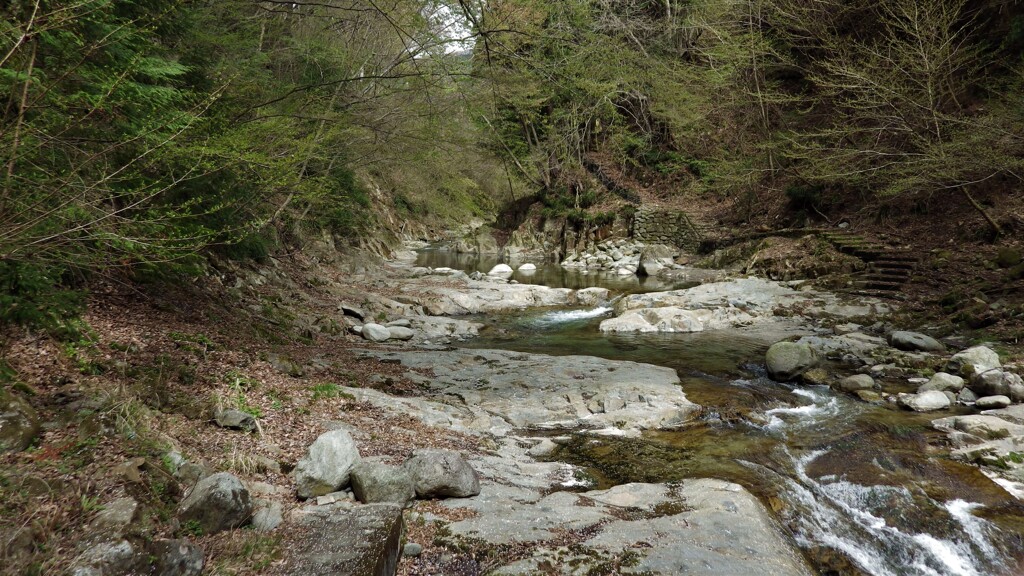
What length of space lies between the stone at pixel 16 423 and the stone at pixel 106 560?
95cm

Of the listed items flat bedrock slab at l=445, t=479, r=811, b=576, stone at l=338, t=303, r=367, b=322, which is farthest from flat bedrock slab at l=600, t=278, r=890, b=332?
flat bedrock slab at l=445, t=479, r=811, b=576

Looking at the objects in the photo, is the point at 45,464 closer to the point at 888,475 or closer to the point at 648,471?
the point at 648,471

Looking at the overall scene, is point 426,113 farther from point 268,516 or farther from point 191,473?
point 268,516

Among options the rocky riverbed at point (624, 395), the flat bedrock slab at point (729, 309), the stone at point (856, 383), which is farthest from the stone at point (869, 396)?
the flat bedrock slab at point (729, 309)

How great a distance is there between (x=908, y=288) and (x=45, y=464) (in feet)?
54.8

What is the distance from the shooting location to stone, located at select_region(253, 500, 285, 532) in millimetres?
3178

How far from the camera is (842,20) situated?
18.9m

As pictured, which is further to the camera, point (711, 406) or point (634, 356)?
point (634, 356)

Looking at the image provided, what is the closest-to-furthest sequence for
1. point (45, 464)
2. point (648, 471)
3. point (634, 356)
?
point (45, 464)
point (648, 471)
point (634, 356)

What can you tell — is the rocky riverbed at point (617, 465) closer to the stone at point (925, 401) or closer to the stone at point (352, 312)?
the stone at point (925, 401)

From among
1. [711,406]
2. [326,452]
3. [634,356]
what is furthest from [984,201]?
[326,452]

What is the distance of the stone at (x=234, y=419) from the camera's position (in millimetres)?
4328

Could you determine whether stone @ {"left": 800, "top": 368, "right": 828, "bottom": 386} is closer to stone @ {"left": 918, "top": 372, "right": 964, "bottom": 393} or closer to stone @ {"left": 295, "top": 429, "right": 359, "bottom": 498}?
stone @ {"left": 918, "top": 372, "right": 964, "bottom": 393}

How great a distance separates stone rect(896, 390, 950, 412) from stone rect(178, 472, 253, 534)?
8.59 m
